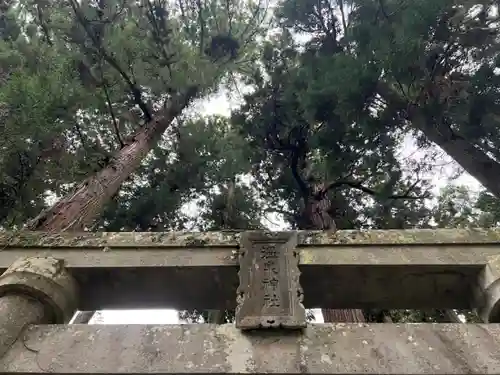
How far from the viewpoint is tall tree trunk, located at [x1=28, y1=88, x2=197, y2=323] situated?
15.0 feet

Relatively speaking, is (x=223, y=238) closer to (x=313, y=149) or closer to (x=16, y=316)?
(x=16, y=316)

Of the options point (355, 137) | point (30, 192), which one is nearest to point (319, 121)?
point (355, 137)

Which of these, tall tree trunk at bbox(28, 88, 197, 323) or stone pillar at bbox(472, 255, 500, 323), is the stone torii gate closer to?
stone pillar at bbox(472, 255, 500, 323)

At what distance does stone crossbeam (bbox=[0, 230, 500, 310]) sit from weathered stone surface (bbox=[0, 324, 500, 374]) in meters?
0.58

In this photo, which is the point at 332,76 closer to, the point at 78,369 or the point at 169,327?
the point at 169,327

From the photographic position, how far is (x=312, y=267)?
363 centimetres

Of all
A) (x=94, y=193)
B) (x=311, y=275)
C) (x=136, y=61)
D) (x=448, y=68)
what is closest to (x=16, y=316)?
(x=311, y=275)

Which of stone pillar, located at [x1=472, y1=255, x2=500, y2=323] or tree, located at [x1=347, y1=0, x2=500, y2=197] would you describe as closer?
stone pillar, located at [x1=472, y1=255, x2=500, y2=323]

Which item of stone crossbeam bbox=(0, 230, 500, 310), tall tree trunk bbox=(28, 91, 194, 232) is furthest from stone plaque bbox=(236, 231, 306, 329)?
tall tree trunk bbox=(28, 91, 194, 232)

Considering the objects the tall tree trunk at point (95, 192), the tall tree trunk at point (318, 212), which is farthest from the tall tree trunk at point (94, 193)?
the tall tree trunk at point (318, 212)

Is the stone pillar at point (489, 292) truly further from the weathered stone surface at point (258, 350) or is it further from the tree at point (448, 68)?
the tree at point (448, 68)

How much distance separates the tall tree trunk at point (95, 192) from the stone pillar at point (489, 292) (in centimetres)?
351

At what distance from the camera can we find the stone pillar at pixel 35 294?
3246 millimetres

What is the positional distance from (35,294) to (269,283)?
1645 mm
